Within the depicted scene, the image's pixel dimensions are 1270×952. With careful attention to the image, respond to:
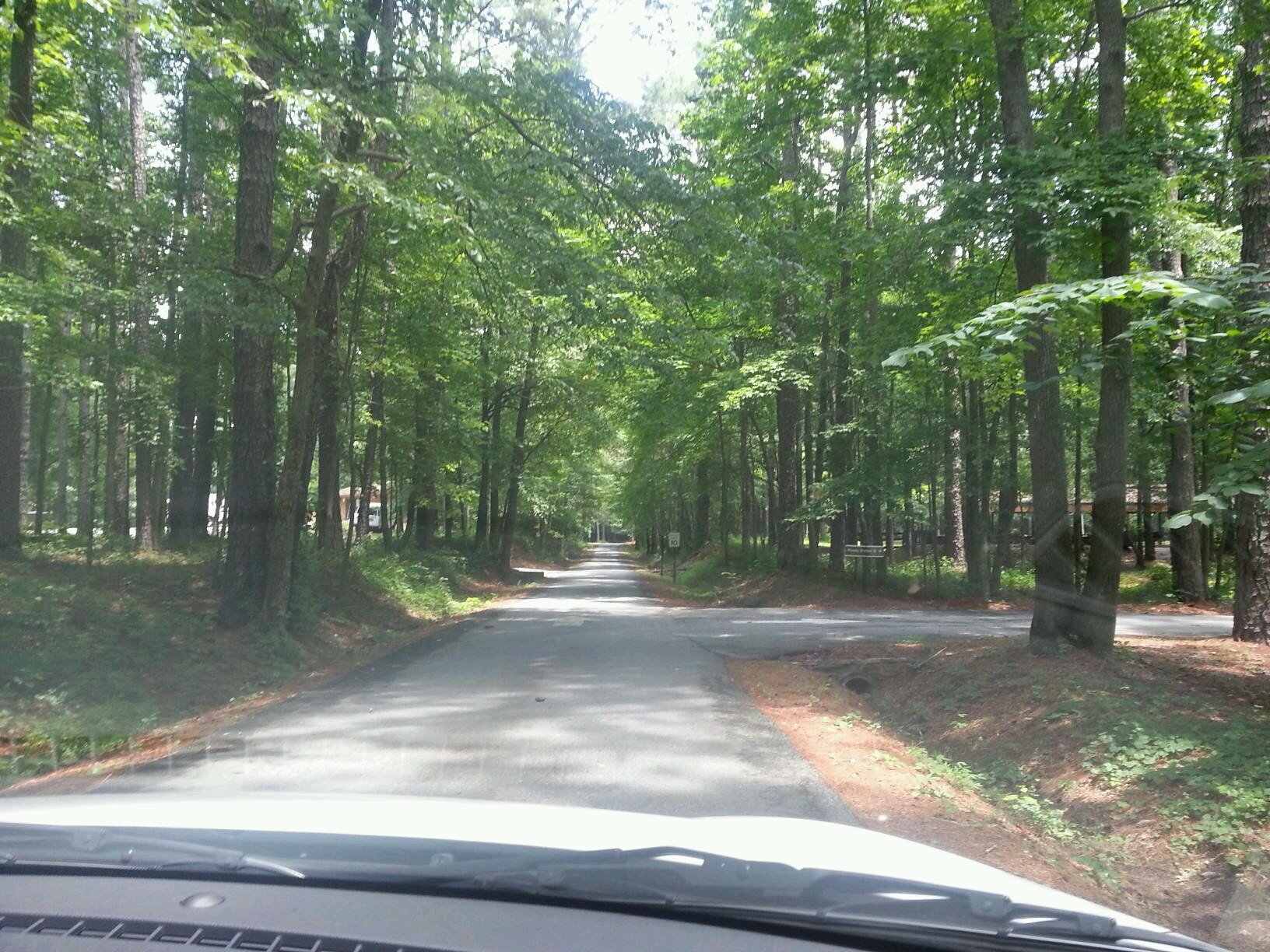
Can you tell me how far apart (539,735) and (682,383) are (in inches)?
403

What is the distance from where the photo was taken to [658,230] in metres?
15.2

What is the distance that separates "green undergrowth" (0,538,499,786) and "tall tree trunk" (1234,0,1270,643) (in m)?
11.2

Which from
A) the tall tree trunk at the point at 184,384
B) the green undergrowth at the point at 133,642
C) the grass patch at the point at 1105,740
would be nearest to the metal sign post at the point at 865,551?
the green undergrowth at the point at 133,642

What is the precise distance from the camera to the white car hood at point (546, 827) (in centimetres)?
319

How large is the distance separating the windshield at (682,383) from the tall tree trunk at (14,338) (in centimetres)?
9

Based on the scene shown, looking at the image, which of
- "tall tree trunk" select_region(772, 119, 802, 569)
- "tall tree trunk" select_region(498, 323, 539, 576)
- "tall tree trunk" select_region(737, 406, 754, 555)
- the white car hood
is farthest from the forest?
"tall tree trunk" select_region(737, 406, 754, 555)

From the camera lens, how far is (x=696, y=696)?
36.6 ft

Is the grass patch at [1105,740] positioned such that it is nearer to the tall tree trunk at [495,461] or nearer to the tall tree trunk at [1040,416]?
the tall tree trunk at [1040,416]

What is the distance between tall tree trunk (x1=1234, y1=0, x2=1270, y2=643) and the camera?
10.5 metres

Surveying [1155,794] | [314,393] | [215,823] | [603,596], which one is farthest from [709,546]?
[215,823]

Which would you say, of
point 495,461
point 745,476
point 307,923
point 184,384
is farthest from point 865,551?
point 307,923

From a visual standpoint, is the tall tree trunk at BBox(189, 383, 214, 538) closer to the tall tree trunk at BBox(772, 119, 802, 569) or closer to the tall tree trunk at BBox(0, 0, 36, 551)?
the tall tree trunk at BBox(0, 0, 36, 551)

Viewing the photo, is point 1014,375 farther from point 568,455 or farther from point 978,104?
point 568,455

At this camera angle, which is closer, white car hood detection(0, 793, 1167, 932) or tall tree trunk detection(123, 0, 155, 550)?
white car hood detection(0, 793, 1167, 932)
